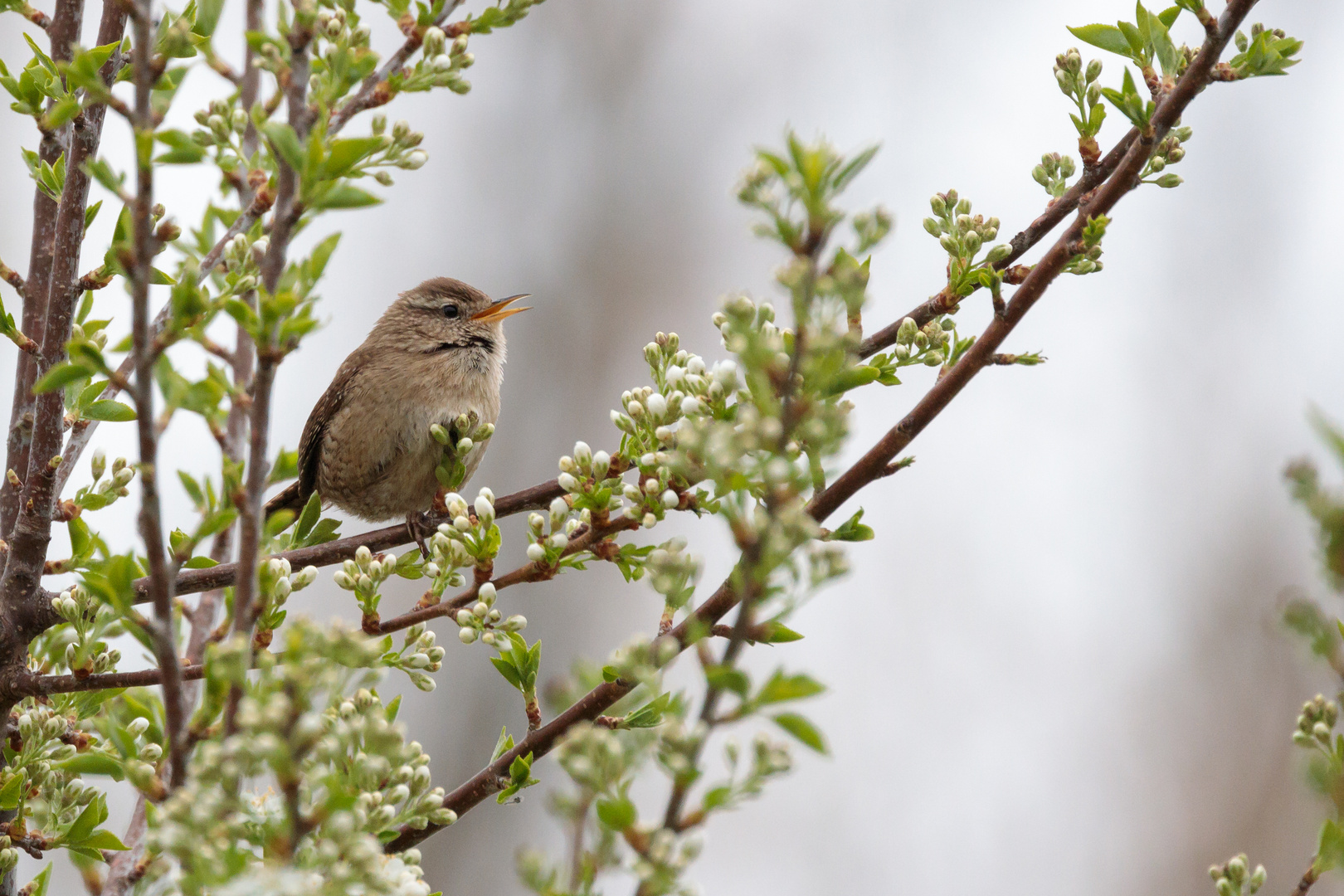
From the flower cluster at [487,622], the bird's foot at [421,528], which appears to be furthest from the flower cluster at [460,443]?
the flower cluster at [487,622]

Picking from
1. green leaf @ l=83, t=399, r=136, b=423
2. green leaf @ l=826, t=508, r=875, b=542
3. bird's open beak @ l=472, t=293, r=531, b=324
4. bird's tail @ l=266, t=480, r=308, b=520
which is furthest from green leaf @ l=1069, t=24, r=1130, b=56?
bird's tail @ l=266, t=480, r=308, b=520

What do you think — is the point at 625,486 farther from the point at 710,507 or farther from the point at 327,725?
the point at 327,725

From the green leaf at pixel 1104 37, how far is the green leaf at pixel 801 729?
160 cm

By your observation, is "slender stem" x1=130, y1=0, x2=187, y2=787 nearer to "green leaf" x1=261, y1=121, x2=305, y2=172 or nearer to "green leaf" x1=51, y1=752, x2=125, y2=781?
"green leaf" x1=261, y1=121, x2=305, y2=172

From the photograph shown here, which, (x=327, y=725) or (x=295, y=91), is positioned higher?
(x=295, y=91)

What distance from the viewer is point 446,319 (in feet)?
16.7

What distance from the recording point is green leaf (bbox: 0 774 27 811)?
2176 millimetres

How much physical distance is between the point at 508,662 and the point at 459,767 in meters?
6.46

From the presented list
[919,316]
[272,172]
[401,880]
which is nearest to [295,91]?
[272,172]

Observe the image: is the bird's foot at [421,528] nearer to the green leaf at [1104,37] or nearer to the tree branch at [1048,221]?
the tree branch at [1048,221]

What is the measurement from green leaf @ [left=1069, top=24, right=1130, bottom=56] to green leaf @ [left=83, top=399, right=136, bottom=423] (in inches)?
76.2

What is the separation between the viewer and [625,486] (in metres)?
2.23

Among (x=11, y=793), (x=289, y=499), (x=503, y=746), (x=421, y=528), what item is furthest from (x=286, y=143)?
(x=289, y=499)

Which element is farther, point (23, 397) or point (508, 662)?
point (23, 397)
